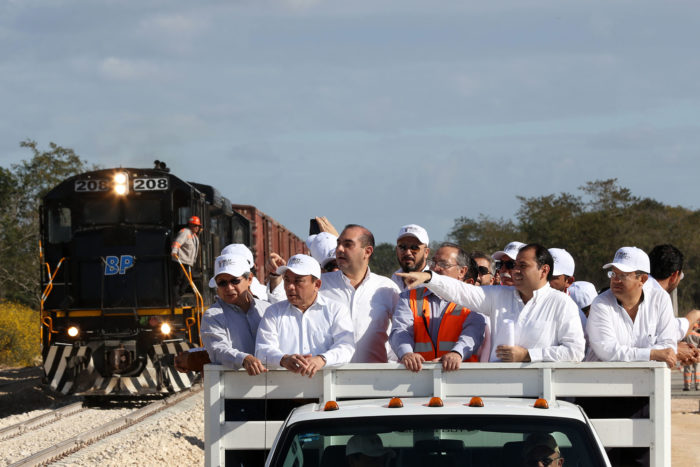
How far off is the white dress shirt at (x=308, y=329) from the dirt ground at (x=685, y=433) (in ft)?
20.6

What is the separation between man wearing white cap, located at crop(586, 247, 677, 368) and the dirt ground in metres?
5.34

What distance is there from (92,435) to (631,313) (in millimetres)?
8387

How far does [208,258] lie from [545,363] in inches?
488

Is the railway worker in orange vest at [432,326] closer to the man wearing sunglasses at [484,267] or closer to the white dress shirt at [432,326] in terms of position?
the white dress shirt at [432,326]

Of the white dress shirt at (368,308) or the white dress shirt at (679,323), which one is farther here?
the white dress shirt at (368,308)

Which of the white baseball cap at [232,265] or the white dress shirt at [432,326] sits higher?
the white baseball cap at [232,265]

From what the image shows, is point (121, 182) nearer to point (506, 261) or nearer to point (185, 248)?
point (185, 248)

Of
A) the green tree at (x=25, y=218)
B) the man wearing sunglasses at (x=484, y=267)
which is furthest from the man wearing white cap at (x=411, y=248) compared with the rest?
the green tree at (x=25, y=218)

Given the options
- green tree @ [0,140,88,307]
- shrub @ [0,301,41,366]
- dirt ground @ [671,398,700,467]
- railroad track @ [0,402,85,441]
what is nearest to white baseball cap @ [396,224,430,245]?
dirt ground @ [671,398,700,467]

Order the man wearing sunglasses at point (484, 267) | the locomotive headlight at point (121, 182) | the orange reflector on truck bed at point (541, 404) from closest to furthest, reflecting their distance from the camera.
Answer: the orange reflector on truck bed at point (541, 404) < the man wearing sunglasses at point (484, 267) < the locomotive headlight at point (121, 182)

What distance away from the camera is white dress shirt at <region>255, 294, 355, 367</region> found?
5.71 m

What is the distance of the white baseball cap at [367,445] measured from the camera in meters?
4.29

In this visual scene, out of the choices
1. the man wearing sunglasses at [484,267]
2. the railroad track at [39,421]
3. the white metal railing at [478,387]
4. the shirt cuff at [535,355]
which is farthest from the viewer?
the railroad track at [39,421]

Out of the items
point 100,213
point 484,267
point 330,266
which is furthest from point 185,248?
point 330,266
